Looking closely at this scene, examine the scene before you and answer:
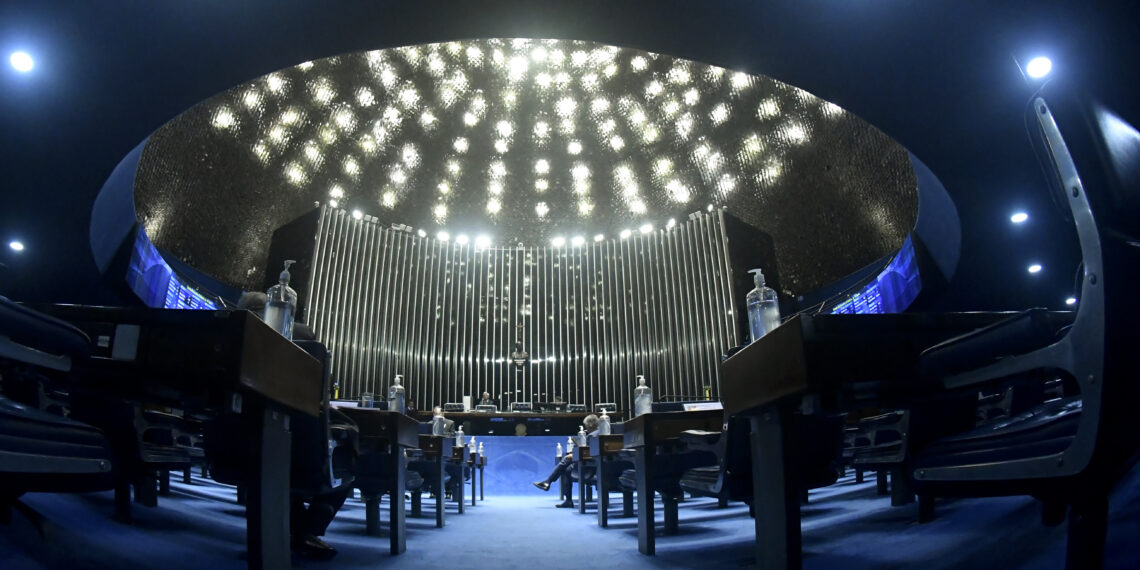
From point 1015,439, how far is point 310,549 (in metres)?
2.22

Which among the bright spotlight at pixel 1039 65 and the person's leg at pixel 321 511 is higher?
the bright spotlight at pixel 1039 65

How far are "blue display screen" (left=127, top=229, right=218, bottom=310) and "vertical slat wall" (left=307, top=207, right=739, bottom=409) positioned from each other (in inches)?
64.0

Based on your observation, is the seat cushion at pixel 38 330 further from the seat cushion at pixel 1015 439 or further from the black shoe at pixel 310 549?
the seat cushion at pixel 1015 439

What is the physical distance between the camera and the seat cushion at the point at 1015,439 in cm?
85

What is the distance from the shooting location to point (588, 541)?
3.02 metres

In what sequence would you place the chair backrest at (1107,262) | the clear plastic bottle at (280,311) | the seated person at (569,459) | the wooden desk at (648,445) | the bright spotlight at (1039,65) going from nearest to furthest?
the chair backrest at (1107,262), the clear plastic bottle at (280,311), the wooden desk at (648,445), the bright spotlight at (1039,65), the seated person at (569,459)

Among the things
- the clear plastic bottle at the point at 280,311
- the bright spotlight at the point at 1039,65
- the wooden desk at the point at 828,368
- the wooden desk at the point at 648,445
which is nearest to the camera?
the wooden desk at the point at 828,368

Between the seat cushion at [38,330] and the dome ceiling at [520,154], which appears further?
the dome ceiling at [520,154]

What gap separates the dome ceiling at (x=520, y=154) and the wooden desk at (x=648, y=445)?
5151 mm

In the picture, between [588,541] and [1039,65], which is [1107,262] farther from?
[1039,65]

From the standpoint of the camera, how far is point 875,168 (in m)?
7.36

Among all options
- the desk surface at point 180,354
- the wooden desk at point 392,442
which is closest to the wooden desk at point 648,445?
the wooden desk at point 392,442

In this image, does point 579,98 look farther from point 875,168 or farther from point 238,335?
point 238,335

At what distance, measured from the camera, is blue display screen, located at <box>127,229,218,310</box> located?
6.54m
